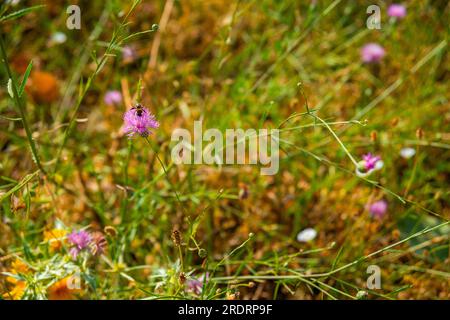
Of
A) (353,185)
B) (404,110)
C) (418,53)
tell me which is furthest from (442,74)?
(353,185)

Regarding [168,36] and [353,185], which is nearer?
[353,185]

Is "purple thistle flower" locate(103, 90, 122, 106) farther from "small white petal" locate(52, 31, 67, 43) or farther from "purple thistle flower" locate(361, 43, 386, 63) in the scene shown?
"purple thistle flower" locate(361, 43, 386, 63)

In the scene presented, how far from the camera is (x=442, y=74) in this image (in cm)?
174

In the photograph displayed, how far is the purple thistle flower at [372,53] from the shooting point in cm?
166

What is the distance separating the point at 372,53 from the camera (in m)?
1.66

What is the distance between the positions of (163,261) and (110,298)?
157 millimetres

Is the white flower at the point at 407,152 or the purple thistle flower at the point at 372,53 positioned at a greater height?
the purple thistle flower at the point at 372,53

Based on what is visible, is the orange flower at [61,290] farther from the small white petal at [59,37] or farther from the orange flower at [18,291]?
the small white petal at [59,37]

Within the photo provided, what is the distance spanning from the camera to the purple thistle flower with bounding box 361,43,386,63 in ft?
5.45

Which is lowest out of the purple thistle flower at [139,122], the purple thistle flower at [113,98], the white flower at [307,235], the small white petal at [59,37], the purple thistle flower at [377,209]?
the white flower at [307,235]

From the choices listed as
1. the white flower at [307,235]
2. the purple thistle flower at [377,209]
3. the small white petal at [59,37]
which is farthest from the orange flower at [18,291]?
the small white petal at [59,37]

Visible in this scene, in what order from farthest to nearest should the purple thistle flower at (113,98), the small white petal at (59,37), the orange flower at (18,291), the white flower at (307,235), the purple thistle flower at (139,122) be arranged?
the small white petal at (59,37), the purple thistle flower at (113,98), the white flower at (307,235), the orange flower at (18,291), the purple thistle flower at (139,122)

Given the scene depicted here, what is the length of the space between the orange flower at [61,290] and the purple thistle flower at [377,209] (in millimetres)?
675
